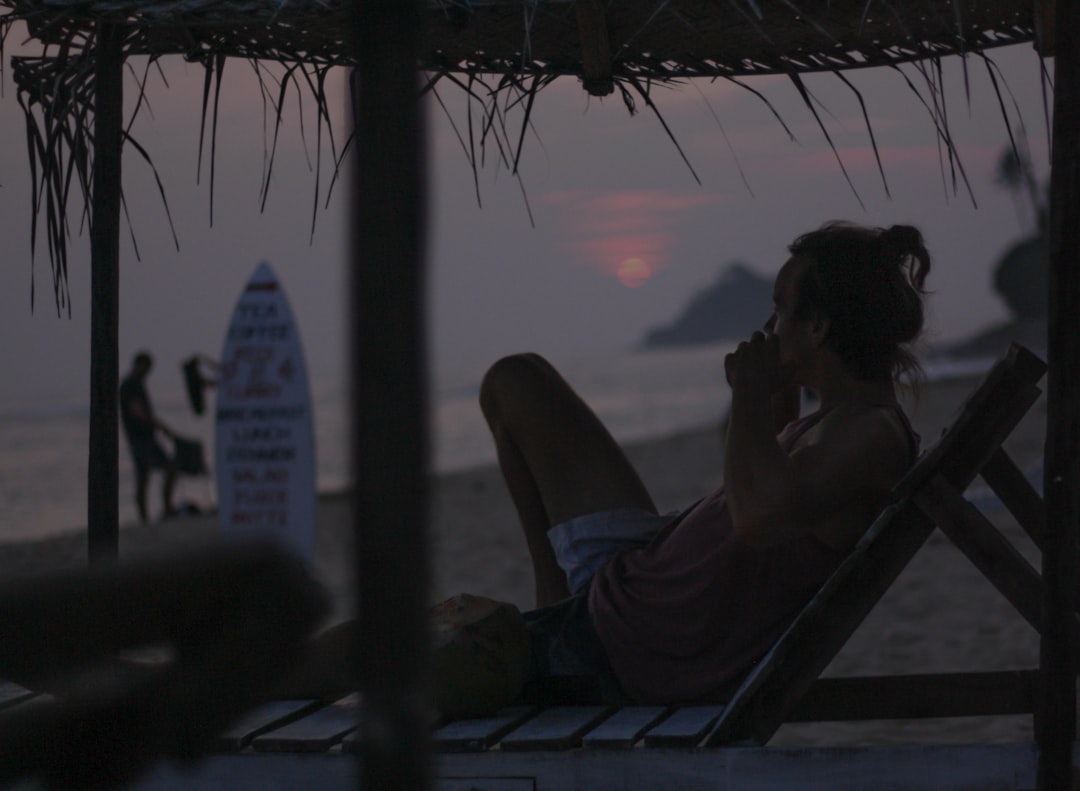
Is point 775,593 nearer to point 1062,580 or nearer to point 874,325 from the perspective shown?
point 874,325

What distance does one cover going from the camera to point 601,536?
2.50 meters

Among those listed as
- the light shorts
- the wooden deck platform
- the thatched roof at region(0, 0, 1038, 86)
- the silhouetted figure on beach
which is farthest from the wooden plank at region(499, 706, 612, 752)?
the silhouetted figure on beach

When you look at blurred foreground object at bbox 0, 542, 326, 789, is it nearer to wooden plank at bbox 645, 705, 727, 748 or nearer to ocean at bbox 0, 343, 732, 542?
ocean at bbox 0, 343, 732, 542

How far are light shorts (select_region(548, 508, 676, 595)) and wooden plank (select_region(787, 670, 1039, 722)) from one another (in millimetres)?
449

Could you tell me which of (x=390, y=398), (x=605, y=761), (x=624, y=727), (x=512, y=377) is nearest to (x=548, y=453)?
(x=512, y=377)

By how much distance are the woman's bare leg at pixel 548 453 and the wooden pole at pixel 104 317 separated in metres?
0.77

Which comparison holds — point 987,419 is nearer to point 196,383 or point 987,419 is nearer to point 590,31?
point 590,31

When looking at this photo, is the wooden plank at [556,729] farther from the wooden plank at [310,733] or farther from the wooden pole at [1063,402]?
the wooden pole at [1063,402]

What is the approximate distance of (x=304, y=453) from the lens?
19.8 ft

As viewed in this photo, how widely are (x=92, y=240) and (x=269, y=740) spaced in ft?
3.42

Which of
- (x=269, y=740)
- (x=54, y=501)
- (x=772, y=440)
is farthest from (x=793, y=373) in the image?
(x=54, y=501)

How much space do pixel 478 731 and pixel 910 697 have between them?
0.89m

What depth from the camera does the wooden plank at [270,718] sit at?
1989 millimetres

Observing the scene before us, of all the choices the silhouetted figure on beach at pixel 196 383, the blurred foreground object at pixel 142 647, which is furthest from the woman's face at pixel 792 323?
the silhouetted figure on beach at pixel 196 383
